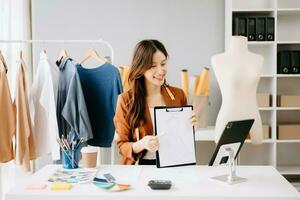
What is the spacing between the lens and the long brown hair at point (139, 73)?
2520 mm

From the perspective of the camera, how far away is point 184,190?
73.6 inches

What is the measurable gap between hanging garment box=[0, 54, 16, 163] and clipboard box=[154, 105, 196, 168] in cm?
127

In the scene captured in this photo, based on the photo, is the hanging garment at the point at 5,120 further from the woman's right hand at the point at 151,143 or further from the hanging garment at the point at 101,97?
the woman's right hand at the point at 151,143

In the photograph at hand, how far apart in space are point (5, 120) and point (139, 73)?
108 cm

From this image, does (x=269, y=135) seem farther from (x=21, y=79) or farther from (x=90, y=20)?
(x=21, y=79)

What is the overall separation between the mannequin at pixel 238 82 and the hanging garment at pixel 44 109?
119cm

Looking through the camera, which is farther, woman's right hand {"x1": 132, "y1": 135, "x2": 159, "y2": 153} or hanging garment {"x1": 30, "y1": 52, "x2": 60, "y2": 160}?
hanging garment {"x1": 30, "y1": 52, "x2": 60, "y2": 160}

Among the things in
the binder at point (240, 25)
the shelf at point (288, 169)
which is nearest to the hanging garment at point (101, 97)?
the binder at point (240, 25)

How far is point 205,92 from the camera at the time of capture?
410 cm

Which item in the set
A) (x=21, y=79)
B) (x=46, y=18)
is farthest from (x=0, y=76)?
(x=46, y=18)

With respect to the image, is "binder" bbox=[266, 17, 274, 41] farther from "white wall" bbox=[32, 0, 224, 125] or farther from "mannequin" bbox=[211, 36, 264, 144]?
"mannequin" bbox=[211, 36, 264, 144]

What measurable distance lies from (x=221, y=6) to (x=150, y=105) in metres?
2.20

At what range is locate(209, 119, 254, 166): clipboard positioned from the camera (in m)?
2.10

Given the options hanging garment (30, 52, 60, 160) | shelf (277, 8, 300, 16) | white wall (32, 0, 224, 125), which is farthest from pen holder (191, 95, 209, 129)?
hanging garment (30, 52, 60, 160)
